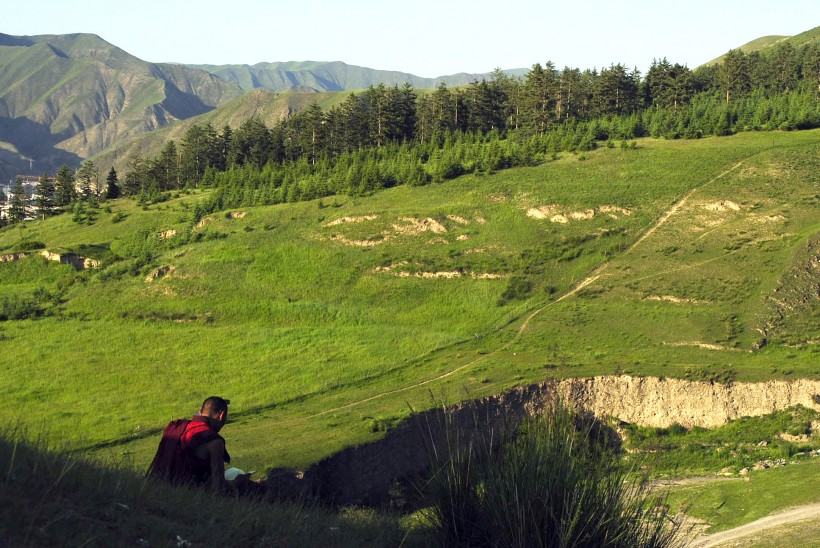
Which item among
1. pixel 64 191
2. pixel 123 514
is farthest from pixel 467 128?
pixel 123 514

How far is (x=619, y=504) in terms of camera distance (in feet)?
26.0

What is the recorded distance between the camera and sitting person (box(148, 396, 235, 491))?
8.98 meters

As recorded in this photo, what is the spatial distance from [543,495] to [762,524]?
15.1 m

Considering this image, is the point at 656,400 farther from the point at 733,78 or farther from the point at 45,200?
the point at 45,200

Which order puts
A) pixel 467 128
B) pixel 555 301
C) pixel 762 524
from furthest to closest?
pixel 467 128
pixel 555 301
pixel 762 524

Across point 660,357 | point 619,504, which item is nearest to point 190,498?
point 619,504

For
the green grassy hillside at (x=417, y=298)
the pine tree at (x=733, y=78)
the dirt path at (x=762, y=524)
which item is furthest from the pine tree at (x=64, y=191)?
the dirt path at (x=762, y=524)

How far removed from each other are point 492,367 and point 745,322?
15231 mm

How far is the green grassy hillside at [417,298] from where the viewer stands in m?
36.9

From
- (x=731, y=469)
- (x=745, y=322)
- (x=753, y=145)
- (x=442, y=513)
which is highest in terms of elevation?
(x=753, y=145)

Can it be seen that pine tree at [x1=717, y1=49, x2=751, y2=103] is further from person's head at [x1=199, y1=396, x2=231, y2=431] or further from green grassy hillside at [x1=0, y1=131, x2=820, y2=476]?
person's head at [x1=199, y1=396, x2=231, y2=431]

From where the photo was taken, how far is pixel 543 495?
25.8ft

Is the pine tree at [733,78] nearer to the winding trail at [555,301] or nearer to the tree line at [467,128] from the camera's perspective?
the tree line at [467,128]

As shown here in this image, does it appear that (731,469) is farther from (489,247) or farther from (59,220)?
(59,220)
